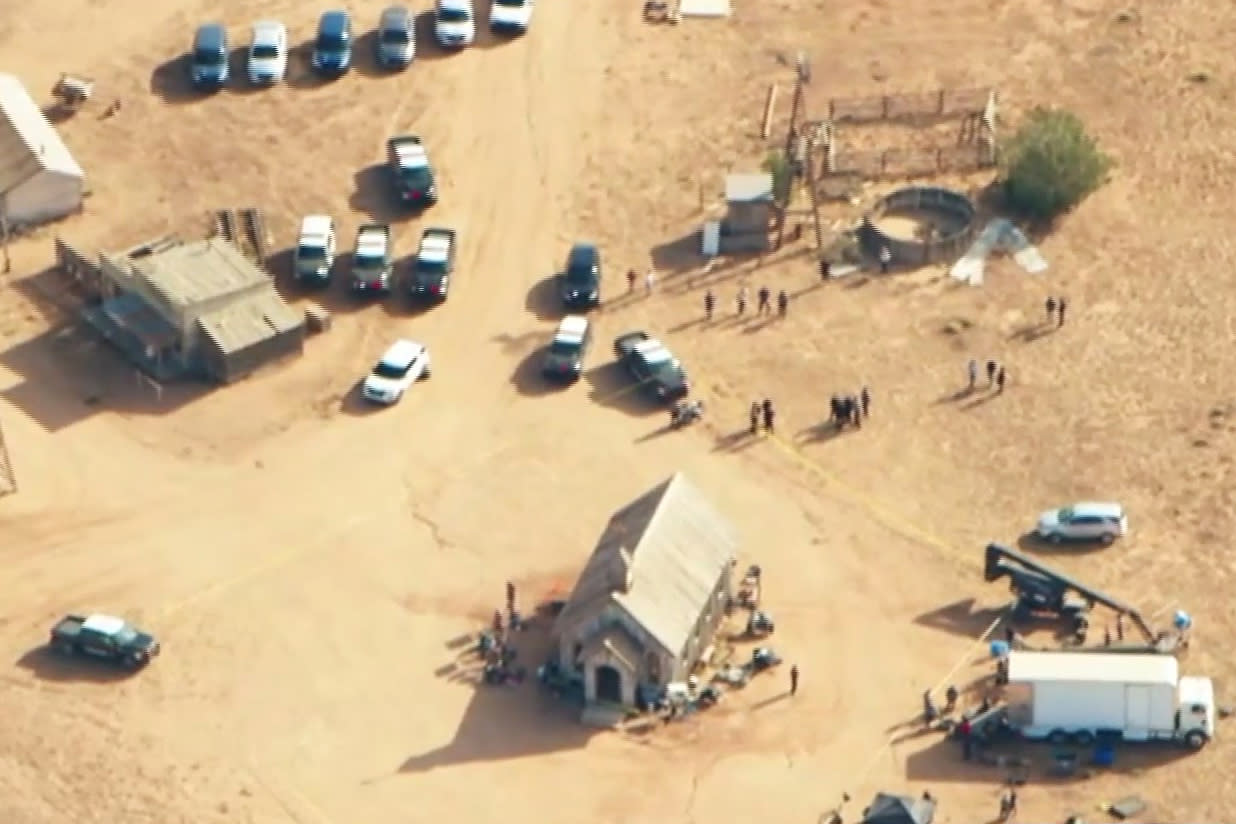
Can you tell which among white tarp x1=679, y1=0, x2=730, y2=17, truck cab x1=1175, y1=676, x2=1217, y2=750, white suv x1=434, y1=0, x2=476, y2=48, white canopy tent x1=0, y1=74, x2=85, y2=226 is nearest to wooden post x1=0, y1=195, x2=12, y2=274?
white canopy tent x1=0, y1=74, x2=85, y2=226

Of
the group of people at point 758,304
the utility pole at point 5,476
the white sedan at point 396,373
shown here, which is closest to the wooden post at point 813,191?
the group of people at point 758,304

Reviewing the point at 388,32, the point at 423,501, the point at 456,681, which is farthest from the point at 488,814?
the point at 388,32

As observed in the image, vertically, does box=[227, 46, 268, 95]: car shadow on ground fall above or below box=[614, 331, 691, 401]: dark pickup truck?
above

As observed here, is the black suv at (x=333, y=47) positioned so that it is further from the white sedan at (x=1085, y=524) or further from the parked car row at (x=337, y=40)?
the white sedan at (x=1085, y=524)

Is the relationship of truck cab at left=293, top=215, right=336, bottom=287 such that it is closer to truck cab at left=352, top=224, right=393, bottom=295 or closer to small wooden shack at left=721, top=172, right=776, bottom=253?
truck cab at left=352, top=224, right=393, bottom=295

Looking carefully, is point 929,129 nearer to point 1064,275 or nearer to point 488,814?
point 1064,275

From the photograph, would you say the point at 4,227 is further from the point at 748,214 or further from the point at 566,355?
the point at 748,214

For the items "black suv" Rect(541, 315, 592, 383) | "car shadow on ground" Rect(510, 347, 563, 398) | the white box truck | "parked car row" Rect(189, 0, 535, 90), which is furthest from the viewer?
"parked car row" Rect(189, 0, 535, 90)

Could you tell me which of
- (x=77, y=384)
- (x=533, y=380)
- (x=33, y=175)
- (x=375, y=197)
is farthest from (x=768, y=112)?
(x=77, y=384)
